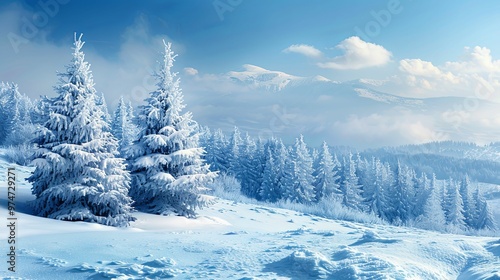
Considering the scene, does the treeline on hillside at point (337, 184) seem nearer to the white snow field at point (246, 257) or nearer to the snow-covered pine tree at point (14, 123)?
the snow-covered pine tree at point (14, 123)

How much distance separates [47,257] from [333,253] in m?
5.67

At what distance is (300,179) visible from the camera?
159 feet

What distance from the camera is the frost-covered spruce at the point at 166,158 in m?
16.4

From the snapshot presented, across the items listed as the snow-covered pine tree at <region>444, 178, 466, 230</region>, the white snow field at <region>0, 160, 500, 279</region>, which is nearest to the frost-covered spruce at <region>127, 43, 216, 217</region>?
the white snow field at <region>0, 160, 500, 279</region>

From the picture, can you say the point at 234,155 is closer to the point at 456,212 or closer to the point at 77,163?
the point at 456,212

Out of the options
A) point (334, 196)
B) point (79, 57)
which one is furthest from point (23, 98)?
point (79, 57)

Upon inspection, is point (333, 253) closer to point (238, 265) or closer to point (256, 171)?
point (238, 265)

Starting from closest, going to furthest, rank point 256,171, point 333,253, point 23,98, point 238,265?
point 238,265
point 333,253
point 256,171
point 23,98

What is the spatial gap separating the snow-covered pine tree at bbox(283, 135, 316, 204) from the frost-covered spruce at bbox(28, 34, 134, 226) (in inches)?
1382

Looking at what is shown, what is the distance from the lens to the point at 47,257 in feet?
24.3

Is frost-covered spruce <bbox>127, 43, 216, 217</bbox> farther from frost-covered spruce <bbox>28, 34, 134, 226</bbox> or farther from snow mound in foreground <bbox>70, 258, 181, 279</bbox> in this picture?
snow mound in foreground <bbox>70, 258, 181, 279</bbox>

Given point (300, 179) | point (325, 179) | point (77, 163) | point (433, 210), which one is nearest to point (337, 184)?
point (325, 179)

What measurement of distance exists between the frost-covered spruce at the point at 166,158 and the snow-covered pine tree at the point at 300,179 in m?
31.6

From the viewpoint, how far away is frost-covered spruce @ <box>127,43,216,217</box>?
1639cm
